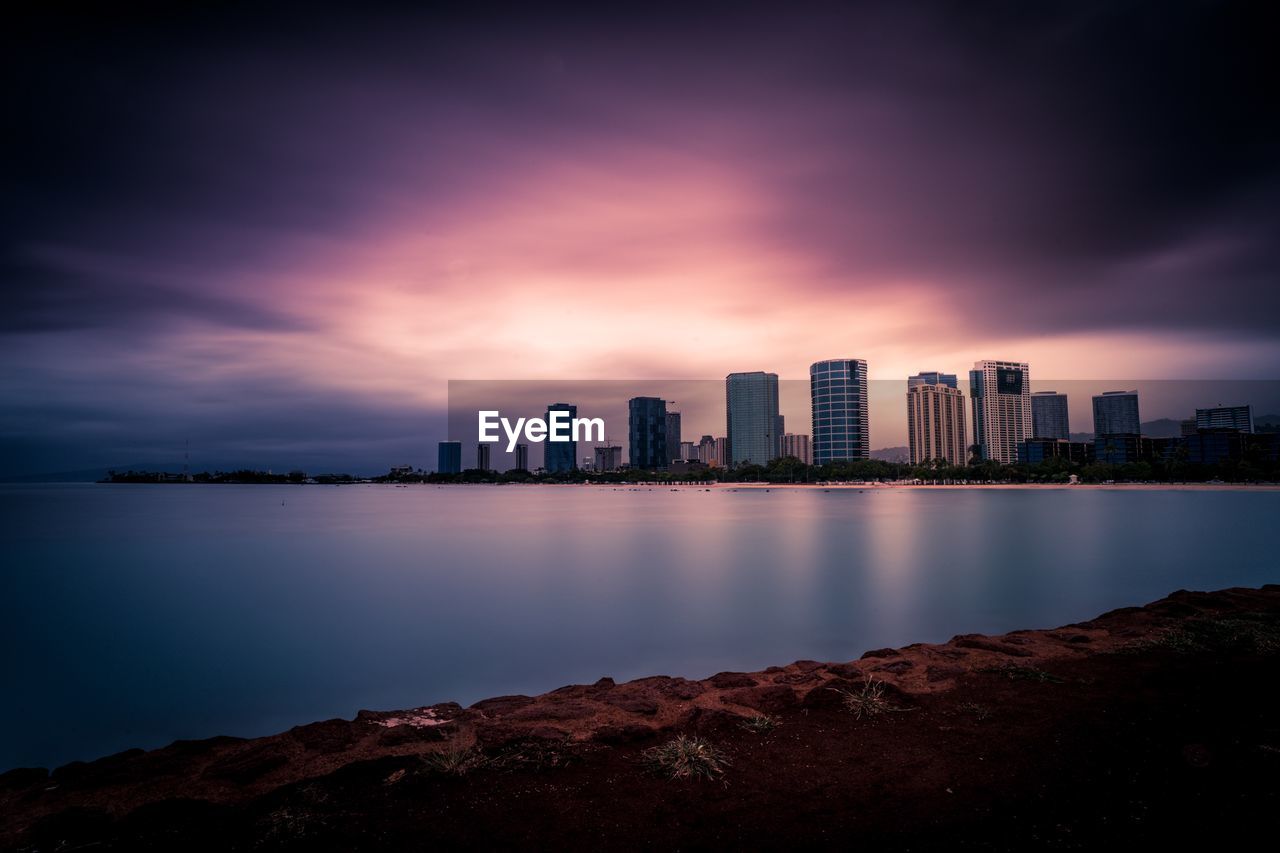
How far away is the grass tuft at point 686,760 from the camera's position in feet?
19.8

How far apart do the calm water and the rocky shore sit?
5.30 m

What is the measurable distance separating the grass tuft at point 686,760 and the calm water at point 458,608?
285 inches

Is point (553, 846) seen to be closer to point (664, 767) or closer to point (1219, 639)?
point (664, 767)

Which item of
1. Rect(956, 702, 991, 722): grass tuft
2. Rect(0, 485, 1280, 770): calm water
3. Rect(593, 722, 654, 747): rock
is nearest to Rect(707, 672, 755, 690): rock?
Rect(593, 722, 654, 747): rock

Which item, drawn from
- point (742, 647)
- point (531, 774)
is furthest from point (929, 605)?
point (531, 774)

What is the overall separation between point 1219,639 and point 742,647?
911 cm

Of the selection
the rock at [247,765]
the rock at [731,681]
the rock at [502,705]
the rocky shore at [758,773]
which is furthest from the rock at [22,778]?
the rock at [731,681]

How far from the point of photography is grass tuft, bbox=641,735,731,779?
603 centimetres

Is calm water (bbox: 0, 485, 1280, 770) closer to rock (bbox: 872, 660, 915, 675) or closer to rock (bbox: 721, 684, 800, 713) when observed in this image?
rock (bbox: 872, 660, 915, 675)

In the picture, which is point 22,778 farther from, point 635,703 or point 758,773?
point 758,773

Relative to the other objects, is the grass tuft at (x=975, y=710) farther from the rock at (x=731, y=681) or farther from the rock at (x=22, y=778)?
the rock at (x=22, y=778)

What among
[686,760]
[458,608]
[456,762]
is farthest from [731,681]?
[458,608]

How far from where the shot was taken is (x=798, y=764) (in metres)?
6.23

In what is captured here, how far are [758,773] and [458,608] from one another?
17.3 meters
